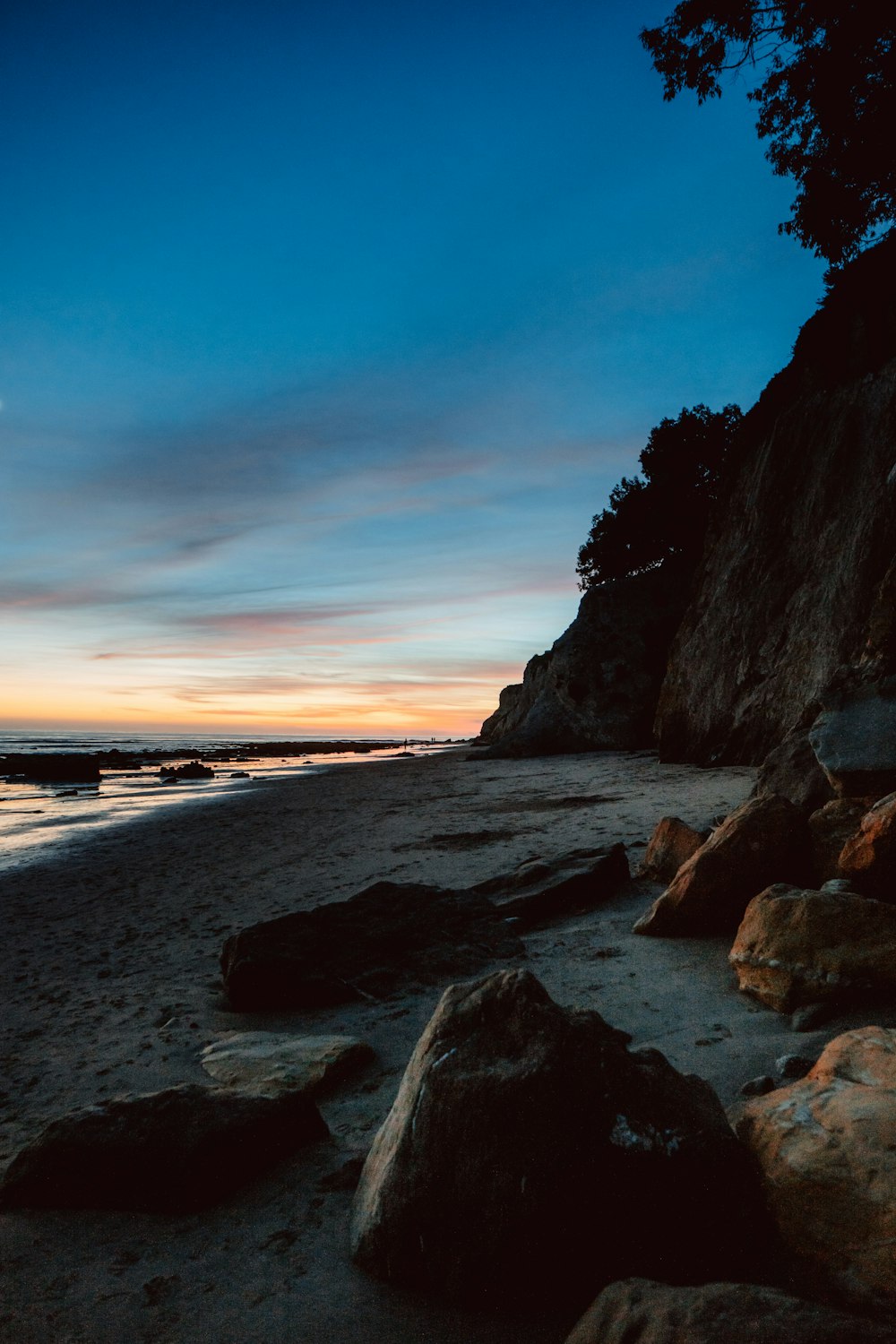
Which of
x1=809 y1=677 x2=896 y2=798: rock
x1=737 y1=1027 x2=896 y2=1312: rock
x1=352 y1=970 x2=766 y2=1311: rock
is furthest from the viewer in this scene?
x1=809 y1=677 x2=896 y2=798: rock

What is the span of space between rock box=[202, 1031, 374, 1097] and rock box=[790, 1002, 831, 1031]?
6.59 ft

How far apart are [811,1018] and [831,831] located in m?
1.65

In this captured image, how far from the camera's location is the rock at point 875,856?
12.1ft

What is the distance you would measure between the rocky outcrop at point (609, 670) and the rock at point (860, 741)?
16.5m

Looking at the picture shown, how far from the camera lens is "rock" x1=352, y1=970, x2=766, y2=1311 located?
1.92 m

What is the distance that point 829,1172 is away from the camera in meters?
1.86

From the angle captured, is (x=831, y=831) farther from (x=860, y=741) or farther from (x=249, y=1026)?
(x=249, y=1026)

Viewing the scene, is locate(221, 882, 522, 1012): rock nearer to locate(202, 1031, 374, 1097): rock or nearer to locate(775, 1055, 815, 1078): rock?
locate(202, 1031, 374, 1097): rock

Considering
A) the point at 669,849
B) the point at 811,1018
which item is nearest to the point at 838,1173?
the point at 811,1018

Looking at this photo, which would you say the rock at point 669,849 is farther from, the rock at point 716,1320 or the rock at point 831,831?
the rock at point 716,1320

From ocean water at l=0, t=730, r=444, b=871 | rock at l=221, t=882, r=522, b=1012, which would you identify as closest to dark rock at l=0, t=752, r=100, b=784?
ocean water at l=0, t=730, r=444, b=871

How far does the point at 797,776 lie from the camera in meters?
6.02

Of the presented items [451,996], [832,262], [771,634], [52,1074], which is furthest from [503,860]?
[832,262]

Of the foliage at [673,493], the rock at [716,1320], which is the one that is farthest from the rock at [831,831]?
the foliage at [673,493]
